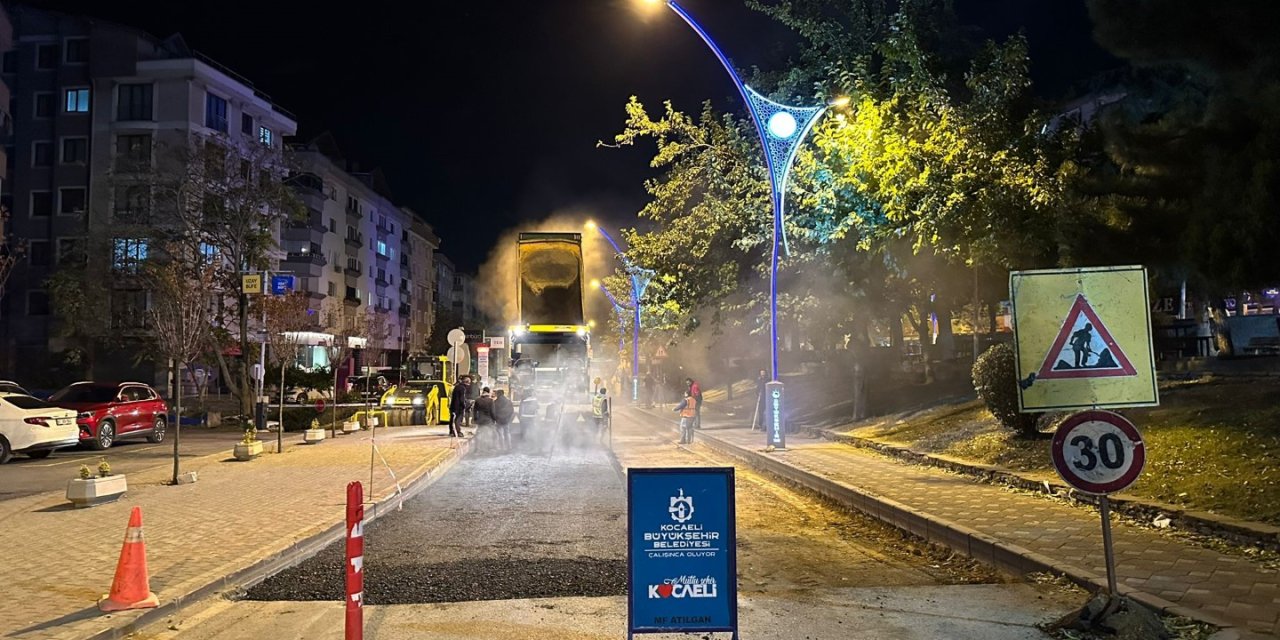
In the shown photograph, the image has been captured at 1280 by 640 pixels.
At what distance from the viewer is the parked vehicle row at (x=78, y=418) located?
1750 centimetres

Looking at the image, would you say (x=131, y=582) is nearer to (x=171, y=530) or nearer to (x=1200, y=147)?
(x=171, y=530)

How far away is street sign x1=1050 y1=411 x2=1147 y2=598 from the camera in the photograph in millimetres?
5375

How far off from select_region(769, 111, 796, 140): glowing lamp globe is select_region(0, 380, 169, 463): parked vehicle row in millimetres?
15632

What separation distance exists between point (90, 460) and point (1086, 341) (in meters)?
19.0

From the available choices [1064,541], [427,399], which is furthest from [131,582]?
[427,399]

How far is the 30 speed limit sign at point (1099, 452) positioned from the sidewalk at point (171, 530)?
6.13m

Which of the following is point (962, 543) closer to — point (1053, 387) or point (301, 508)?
point (1053, 387)

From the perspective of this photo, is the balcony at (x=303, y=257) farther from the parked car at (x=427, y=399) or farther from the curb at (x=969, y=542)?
the curb at (x=969, y=542)

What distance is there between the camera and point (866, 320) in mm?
26609

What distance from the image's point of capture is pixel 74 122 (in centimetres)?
4506

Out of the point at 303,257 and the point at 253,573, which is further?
the point at 303,257

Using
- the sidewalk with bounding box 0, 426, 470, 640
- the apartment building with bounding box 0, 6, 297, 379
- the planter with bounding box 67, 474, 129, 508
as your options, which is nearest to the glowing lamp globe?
the sidewalk with bounding box 0, 426, 470, 640

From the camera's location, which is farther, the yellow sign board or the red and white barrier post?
the yellow sign board

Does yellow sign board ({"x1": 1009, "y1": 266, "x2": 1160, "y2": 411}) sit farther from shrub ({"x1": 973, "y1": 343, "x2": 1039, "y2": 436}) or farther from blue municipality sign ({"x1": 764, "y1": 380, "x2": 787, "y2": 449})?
blue municipality sign ({"x1": 764, "y1": 380, "x2": 787, "y2": 449})
